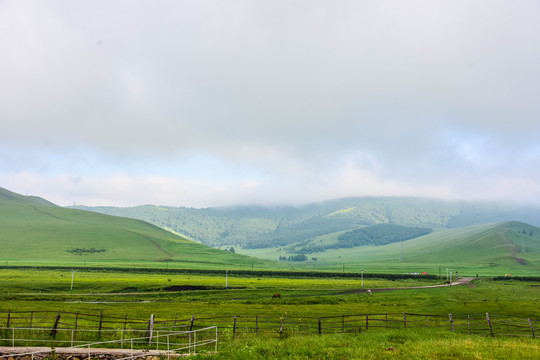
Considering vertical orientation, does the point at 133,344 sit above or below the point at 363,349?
below

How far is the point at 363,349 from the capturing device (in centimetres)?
3177

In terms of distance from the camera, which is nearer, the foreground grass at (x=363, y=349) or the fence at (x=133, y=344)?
the foreground grass at (x=363, y=349)

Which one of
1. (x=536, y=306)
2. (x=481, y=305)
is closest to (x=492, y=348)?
(x=481, y=305)

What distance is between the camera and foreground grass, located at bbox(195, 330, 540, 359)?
29.4m

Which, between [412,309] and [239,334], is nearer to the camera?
[239,334]

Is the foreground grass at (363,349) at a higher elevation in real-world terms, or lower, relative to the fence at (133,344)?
higher

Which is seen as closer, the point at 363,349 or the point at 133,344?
the point at 363,349

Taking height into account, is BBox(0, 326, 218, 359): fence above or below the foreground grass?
below

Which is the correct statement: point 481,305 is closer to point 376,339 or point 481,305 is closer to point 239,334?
point 376,339

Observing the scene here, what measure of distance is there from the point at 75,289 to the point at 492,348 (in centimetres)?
13370

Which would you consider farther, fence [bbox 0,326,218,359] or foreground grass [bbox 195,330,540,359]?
fence [bbox 0,326,218,359]

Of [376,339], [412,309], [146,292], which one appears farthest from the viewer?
[146,292]

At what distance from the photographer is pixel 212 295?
120m

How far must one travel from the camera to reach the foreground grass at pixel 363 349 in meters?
29.4
